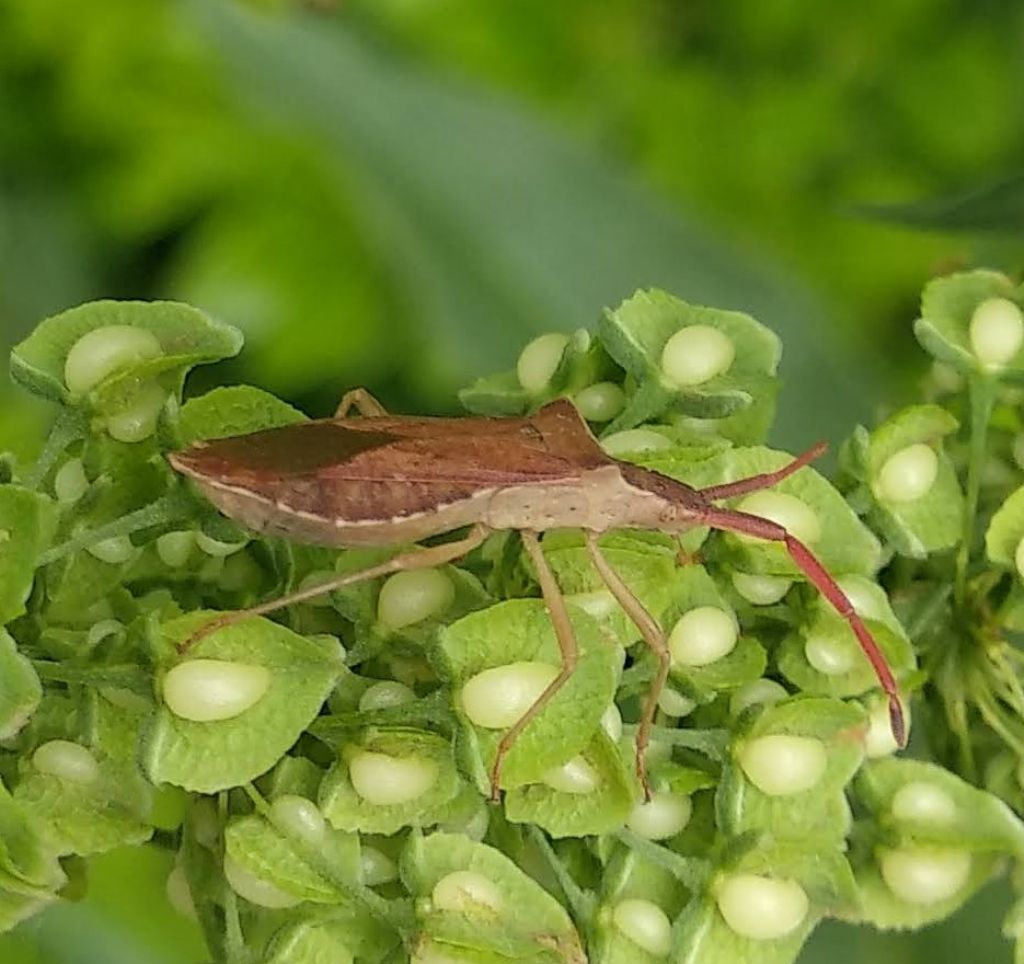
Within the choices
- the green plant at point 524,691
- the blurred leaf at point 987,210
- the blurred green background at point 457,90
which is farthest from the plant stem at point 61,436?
the blurred green background at point 457,90

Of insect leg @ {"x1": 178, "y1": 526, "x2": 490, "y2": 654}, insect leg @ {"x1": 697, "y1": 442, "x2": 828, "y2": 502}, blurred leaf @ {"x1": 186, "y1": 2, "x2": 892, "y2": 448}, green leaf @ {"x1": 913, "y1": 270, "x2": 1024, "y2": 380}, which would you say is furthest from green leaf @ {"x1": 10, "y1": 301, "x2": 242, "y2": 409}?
blurred leaf @ {"x1": 186, "y1": 2, "x2": 892, "y2": 448}

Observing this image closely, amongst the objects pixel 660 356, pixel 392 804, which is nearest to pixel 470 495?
pixel 660 356

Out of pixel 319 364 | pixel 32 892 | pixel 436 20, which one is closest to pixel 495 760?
pixel 32 892

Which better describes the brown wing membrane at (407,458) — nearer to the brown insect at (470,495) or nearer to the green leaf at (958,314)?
the brown insect at (470,495)

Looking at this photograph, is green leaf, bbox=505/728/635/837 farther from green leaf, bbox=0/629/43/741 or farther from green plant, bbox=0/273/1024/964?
green leaf, bbox=0/629/43/741

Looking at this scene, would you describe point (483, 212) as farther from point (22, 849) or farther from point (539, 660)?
point (22, 849)

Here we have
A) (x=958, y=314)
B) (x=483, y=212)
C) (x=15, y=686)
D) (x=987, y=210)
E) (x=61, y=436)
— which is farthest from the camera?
(x=483, y=212)
